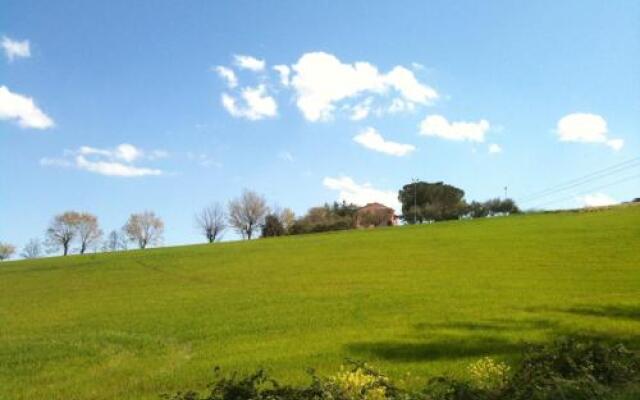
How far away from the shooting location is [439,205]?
117750 mm

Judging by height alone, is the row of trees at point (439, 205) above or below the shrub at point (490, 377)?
above

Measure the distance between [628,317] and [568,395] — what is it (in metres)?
10.1

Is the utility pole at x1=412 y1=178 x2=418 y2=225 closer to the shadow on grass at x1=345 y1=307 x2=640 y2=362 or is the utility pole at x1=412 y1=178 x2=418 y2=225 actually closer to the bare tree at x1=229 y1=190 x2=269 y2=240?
the bare tree at x1=229 y1=190 x2=269 y2=240

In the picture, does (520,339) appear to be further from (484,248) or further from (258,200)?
(258,200)

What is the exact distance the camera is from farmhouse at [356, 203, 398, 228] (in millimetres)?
121688

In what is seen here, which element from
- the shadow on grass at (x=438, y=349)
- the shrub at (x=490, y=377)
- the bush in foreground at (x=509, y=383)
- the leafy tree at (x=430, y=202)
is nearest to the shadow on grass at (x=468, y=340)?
the shadow on grass at (x=438, y=349)

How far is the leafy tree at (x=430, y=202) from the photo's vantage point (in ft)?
377

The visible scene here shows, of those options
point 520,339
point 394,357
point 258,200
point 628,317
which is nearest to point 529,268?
point 628,317

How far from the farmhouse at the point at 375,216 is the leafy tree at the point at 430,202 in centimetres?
544

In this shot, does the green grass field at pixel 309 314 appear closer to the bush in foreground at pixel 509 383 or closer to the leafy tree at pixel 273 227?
the bush in foreground at pixel 509 383

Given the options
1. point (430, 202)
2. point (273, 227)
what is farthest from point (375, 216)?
point (273, 227)

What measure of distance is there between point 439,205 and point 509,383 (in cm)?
11243

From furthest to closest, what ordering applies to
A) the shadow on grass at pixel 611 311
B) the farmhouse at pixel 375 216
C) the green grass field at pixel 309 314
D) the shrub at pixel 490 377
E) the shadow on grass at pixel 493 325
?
the farmhouse at pixel 375 216 < the shadow on grass at pixel 611 311 < the shadow on grass at pixel 493 325 < the green grass field at pixel 309 314 < the shrub at pixel 490 377

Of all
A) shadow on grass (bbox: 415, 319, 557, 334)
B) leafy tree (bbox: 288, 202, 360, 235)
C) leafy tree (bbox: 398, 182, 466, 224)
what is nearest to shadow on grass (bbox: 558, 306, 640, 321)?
shadow on grass (bbox: 415, 319, 557, 334)
